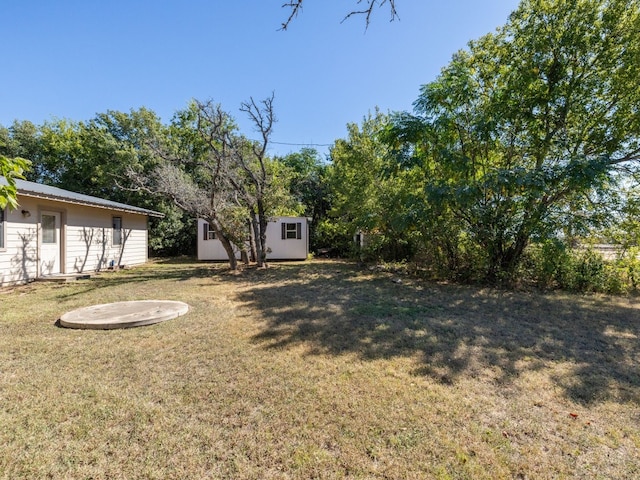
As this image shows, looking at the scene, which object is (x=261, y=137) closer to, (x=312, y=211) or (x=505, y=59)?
(x=505, y=59)

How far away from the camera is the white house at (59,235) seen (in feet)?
23.3

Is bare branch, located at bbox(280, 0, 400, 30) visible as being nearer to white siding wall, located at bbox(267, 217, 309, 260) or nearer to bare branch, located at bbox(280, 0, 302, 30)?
bare branch, located at bbox(280, 0, 302, 30)

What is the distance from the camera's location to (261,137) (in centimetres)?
919

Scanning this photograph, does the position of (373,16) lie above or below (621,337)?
above

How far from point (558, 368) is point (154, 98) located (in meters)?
17.5

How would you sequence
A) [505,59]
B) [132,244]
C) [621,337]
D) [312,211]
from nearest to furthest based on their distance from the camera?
1. [621,337]
2. [505,59]
3. [132,244]
4. [312,211]

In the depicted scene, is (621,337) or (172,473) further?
(621,337)

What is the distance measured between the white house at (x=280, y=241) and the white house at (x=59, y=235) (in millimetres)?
2767

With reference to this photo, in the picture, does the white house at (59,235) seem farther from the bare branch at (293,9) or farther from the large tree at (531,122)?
the large tree at (531,122)

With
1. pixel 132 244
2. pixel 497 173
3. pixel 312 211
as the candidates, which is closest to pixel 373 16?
pixel 497 173

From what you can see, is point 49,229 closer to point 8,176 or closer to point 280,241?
point 280,241

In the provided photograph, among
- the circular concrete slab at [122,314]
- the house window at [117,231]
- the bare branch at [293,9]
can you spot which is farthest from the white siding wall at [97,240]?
the bare branch at [293,9]

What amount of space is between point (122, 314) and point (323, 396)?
3.60m

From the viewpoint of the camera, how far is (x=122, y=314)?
178 inches
